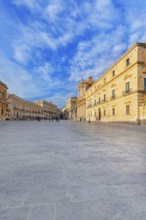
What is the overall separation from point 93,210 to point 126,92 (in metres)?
26.9

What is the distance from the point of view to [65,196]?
7.89 ft

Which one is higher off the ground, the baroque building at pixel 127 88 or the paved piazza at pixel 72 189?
the baroque building at pixel 127 88

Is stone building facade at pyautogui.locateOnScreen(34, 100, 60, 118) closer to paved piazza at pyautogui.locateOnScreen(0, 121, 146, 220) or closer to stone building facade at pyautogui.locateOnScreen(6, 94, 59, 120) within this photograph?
stone building facade at pyautogui.locateOnScreen(6, 94, 59, 120)

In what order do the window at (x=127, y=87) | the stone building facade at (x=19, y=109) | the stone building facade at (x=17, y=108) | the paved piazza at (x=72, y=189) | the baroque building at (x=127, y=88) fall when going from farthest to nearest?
the stone building facade at (x=17, y=108) → the stone building facade at (x=19, y=109) → the window at (x=127, y=87) → the baroque building at (x=127, y=88) → the paved piazza at (x=72, y=189)

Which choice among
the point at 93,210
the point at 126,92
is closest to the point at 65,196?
the point at 93,210

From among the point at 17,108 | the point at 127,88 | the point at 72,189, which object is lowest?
the point at 72,189

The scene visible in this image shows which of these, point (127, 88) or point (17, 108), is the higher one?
point (127, 88)

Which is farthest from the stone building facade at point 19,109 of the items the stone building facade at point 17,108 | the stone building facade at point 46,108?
the stone building facade at point 46,108

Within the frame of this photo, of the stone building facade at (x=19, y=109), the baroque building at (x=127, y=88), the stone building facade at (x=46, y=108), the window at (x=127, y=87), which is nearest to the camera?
the baroque building at (x=127, y=88)

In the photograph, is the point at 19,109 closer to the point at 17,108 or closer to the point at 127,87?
the point at 17,108

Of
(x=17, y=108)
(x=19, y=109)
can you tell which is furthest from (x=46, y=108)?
(x=17, y=108)

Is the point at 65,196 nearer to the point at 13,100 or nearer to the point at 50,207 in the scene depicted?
the point at 50,207

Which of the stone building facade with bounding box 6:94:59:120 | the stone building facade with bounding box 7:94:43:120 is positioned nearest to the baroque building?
the stone building facade with bounding box 6:94:59:120

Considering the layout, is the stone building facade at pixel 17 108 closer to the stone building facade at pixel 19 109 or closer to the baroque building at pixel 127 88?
the stone building facade at pixel 19 109
